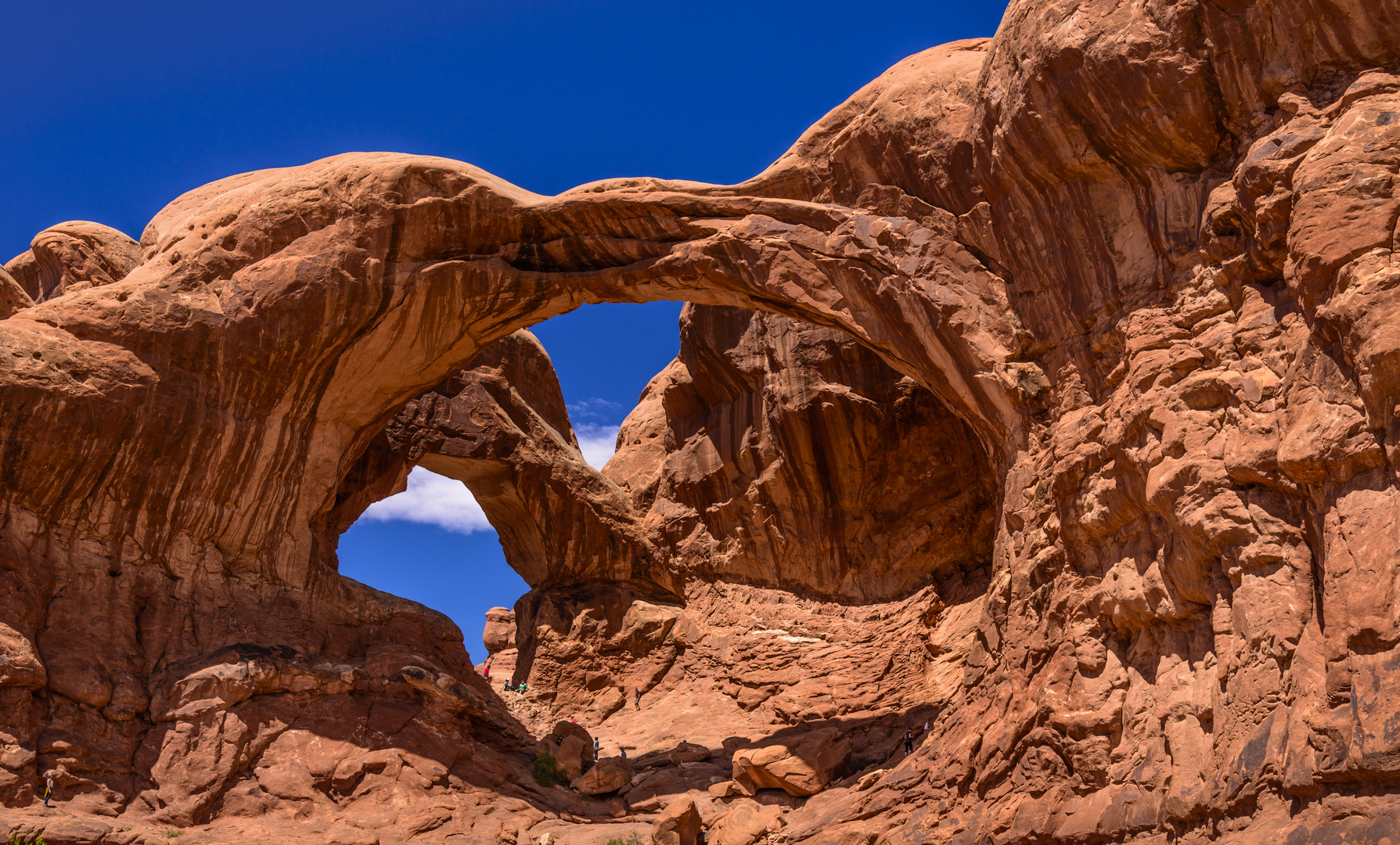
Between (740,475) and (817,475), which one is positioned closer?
(817,475)

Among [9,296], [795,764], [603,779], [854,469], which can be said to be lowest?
[795,764]

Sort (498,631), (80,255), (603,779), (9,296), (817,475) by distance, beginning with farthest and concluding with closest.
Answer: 1. (498,631)
2. (817,475)
3. (80,255)
4. (603,779)
5. (9,296)

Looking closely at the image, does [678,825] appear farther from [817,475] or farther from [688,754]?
[817,475]

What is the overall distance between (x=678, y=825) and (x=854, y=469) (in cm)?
1055

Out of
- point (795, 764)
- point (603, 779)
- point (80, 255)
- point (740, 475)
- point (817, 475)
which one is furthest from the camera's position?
point (740, 475)

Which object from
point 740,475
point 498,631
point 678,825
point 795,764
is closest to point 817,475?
point 740,475

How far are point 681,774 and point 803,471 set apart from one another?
795 centimetres

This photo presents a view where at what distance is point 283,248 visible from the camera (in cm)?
1847

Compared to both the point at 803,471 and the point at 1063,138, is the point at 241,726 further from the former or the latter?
the point at 1063,138

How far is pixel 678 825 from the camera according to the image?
16062 mm

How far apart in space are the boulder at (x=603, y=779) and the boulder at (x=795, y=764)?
216cm

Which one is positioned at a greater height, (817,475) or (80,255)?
(80,255)

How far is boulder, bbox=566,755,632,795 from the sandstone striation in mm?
473

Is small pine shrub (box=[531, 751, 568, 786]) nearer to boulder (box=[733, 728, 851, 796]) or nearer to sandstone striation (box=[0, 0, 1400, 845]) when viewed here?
sandstone striation (box=[0, 0, 1400, 845])
